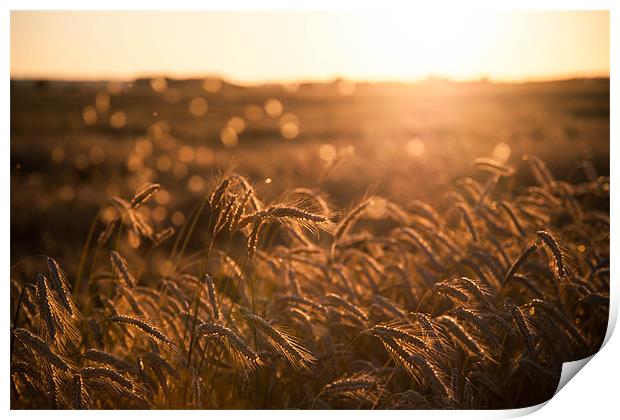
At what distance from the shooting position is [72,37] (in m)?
2.86

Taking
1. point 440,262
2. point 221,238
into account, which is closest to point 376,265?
point 440,262

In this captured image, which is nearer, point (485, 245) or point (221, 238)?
point (485, 245)

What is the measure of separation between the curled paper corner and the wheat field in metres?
0.05

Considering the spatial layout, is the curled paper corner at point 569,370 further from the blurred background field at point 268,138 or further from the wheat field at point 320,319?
the blurred background field at point 268,138

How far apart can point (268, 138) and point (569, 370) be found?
4200 mm

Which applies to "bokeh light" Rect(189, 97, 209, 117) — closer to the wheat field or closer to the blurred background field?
the blurred background field

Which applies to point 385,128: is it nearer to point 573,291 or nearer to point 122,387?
point 573,291

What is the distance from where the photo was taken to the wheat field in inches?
88.0

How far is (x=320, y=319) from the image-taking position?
8.64 ft
